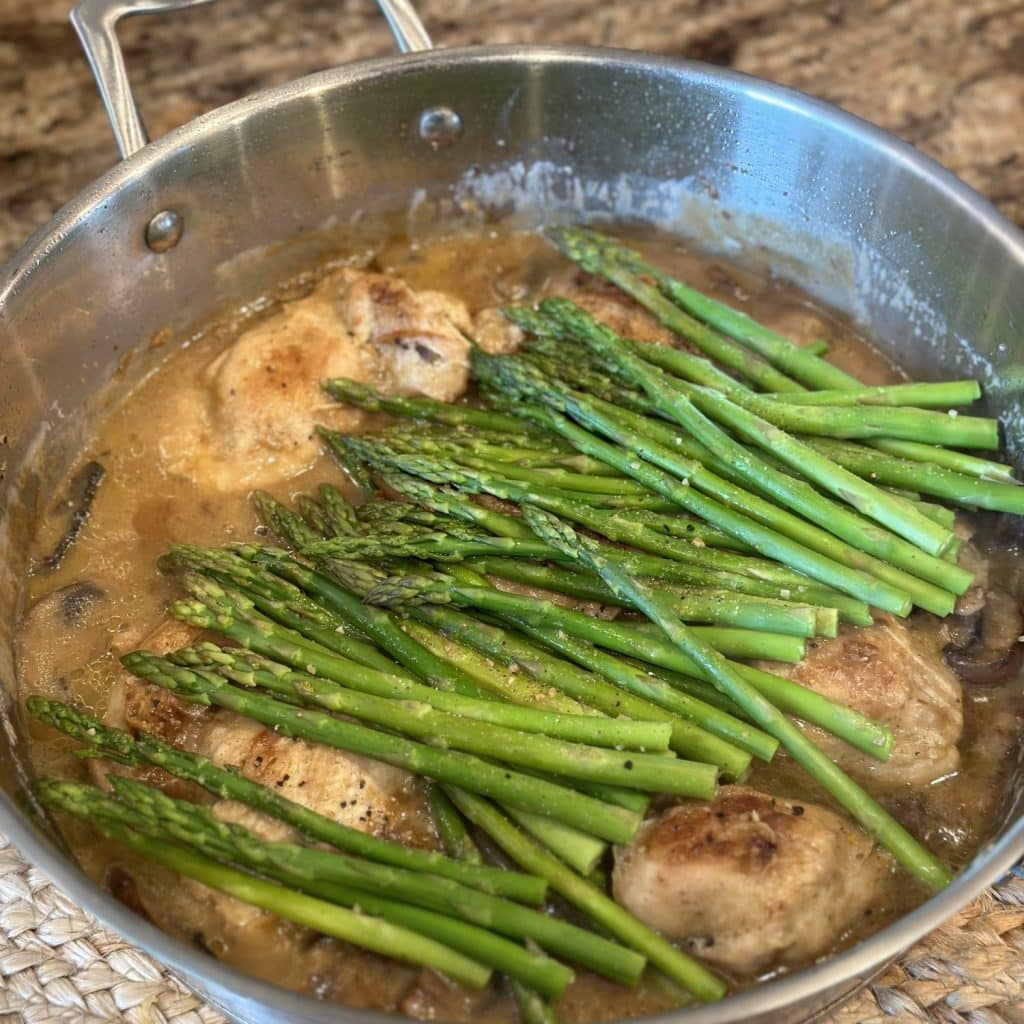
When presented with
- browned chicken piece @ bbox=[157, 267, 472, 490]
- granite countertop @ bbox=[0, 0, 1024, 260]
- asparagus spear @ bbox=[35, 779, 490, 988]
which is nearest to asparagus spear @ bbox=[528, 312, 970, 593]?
browned chicken piece @ bbox=[157, 267, 472, 490]

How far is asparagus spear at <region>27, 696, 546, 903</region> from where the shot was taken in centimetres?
187

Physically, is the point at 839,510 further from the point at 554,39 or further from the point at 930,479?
the point at 554,39

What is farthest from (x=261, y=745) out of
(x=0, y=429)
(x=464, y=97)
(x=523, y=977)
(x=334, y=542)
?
(x=464, y=97)

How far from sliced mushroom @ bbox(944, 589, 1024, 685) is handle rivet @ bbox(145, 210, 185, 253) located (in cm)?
195

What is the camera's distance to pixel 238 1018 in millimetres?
1956

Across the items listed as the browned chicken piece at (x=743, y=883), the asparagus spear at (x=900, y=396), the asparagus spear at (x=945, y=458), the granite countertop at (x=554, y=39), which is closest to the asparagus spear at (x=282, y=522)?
the browned chicken piece at (x=743, y=883)

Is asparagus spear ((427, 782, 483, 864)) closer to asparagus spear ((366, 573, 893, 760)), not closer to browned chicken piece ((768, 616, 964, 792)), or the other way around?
asparagus spear ((366, 573, 893, 760))

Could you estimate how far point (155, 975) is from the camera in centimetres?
208

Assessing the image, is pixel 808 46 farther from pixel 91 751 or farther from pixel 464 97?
pixel 91 751

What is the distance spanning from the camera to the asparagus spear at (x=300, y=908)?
1811 millimetres

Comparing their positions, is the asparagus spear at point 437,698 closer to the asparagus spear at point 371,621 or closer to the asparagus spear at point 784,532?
the asparagus spear at point 371,621

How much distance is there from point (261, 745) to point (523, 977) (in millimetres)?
620

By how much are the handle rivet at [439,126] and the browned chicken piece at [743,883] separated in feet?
6.01

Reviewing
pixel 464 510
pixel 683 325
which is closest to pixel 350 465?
pixel 464 510
